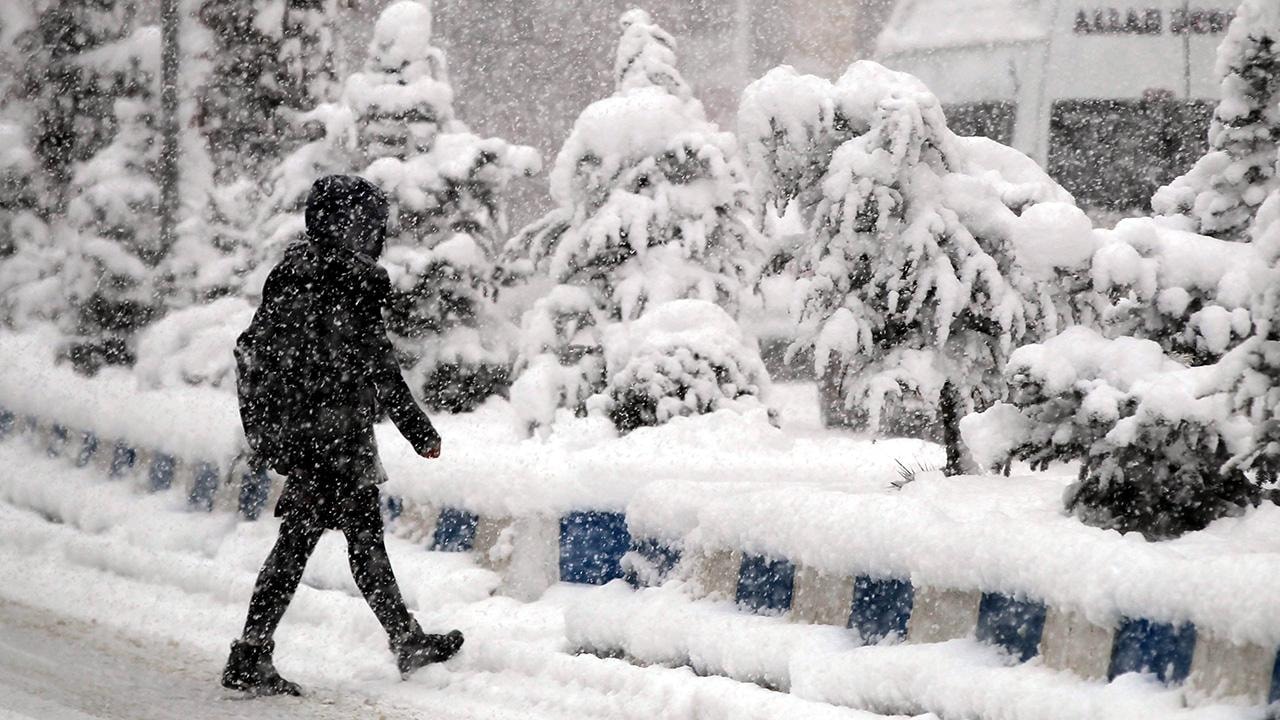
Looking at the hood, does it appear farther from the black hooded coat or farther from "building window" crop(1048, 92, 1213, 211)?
"building window" crop(1048, 92, 1213, 211)

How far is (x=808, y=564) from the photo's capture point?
608cm

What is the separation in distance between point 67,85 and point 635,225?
1060cm

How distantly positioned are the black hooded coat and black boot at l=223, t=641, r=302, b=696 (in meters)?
0.52

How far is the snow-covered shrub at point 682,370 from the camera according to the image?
1011 centimetres

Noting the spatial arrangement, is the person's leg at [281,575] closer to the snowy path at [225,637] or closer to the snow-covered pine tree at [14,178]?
the snowy path at [225,637]

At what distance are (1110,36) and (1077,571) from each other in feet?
38.9

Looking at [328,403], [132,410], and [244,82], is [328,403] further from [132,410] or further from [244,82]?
[244,82]

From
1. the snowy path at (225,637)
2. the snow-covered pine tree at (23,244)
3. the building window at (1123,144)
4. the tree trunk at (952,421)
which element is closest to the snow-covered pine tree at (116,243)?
the snow-covered pine tree at (23,244)

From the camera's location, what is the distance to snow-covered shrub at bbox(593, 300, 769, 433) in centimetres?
1011

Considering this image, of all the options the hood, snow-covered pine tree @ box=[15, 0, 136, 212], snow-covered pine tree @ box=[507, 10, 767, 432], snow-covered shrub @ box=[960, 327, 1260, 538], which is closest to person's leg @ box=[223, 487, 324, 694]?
the hood

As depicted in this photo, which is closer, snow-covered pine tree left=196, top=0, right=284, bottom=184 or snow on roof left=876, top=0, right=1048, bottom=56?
snow on roof left=876, top=0, right=1048, bottom=56

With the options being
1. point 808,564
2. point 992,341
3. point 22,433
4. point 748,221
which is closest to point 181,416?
point 22,433

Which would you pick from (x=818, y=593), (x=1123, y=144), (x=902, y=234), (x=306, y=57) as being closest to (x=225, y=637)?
(x=818, y=593)

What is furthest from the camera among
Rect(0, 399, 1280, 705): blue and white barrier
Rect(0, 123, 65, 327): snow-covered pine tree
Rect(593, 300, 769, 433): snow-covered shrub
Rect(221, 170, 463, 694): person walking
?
Rect(0, 123, 65, 327): snow-covered pine tree
